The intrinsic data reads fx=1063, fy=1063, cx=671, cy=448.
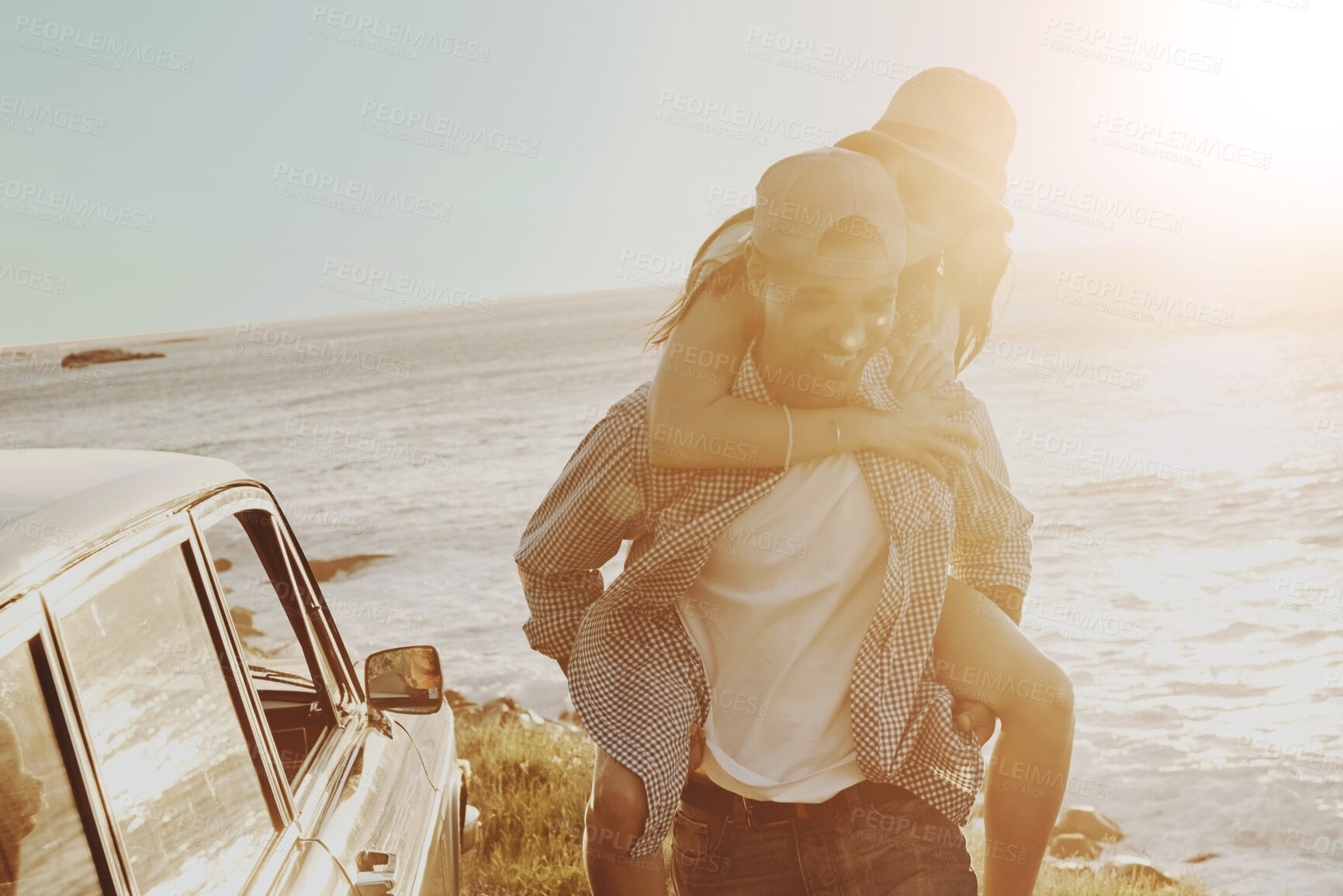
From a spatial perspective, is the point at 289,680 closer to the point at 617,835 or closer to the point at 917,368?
the point at 617,835

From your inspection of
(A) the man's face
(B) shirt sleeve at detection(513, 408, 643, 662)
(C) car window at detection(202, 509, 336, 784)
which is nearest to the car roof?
(C) car window at detection(202, 509, 336, 784)

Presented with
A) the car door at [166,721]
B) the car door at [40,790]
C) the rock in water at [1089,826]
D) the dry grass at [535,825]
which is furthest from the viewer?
the rock in water at [1089,826]

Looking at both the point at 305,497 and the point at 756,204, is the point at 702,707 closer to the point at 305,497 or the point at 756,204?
the point at 756,204

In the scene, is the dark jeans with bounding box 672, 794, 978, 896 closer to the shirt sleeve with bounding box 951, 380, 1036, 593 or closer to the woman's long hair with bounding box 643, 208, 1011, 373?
the shirt sleeve with bounding box 951, 380, 1036, 593

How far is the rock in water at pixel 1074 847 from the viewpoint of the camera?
258 inches

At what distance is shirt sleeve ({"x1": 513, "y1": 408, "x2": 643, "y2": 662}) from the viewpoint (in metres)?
2.07

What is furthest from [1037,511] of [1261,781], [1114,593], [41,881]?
[41,881]

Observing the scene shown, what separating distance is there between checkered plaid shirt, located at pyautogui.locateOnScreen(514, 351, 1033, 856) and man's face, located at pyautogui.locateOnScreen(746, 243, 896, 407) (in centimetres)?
7

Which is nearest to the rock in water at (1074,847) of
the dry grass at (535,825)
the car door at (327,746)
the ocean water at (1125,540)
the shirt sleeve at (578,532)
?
the ocean water at (1125,540)

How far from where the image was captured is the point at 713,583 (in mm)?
2016

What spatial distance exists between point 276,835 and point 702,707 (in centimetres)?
78

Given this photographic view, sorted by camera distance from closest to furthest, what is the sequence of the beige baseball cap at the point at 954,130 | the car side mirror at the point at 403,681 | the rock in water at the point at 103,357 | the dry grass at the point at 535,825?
the beige baseball cap at the point at 954,130 < the car side mirror at the point at 403,681 < the dry grass at the point at 535,825 < the rock in water at the point at 103,357

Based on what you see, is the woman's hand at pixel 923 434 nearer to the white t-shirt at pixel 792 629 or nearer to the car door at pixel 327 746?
the white t-shirt at pixel 792 629

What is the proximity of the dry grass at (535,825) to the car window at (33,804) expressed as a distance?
12.3ft
